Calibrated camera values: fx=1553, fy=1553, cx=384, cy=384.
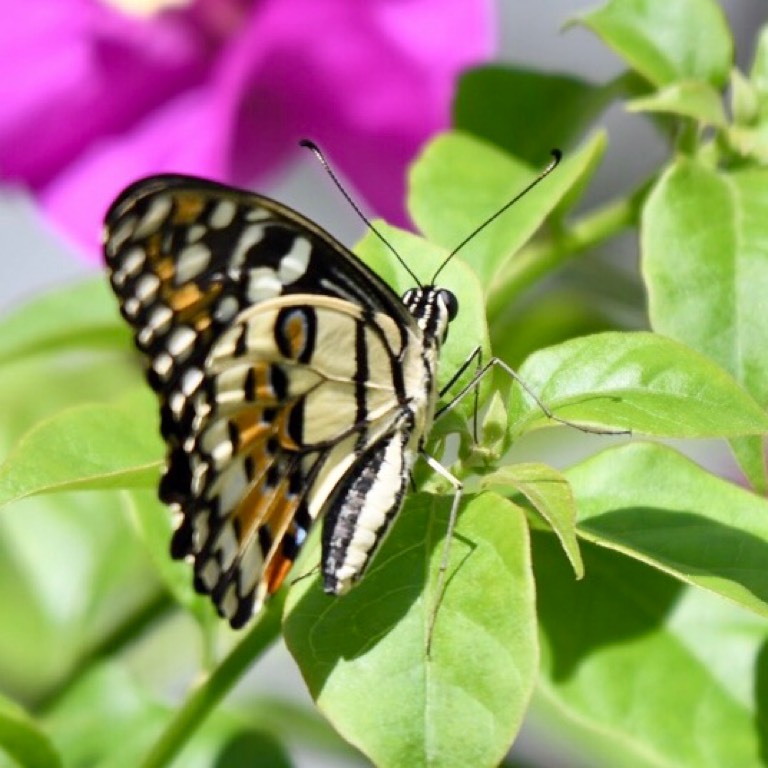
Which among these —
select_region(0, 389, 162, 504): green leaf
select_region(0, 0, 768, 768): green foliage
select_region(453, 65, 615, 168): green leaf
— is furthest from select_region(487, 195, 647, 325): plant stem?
select_region(0, 389, 162, 504): green leaf

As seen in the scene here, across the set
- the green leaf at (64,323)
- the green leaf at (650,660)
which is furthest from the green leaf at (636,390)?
the green leaf at (64,323)

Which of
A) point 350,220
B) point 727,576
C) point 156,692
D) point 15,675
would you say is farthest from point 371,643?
point 350,220

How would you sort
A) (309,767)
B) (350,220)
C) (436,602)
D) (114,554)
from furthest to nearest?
(350,220) → (309,767) → (114,554) → (436,602)

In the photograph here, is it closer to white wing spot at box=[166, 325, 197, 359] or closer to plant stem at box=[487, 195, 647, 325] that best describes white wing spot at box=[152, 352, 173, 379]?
white wing spot at box=[166, 325, 197, 359]

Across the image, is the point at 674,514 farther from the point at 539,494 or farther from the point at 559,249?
the point at 559,249

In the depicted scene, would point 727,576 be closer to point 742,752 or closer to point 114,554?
point 742,752

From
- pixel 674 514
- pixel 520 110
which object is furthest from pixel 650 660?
pixel 520 110
